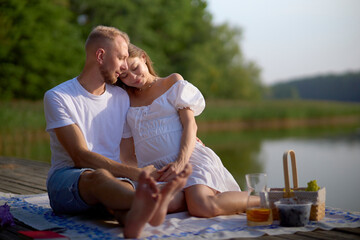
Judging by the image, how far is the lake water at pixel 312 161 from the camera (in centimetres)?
599

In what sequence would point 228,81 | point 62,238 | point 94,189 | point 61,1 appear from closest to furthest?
point 62,238 → point 94,189 → point 61,1 → point 228,81

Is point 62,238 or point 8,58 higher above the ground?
point 8,58

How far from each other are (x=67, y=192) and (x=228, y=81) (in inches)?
1061

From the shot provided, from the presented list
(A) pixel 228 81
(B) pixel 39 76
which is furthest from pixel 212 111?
(A) pixel 228 81

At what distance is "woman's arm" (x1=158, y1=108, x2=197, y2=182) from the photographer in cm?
274

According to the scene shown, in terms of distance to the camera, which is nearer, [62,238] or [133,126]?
[62,238]

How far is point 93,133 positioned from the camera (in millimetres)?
2893

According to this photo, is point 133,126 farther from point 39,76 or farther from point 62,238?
point 39,76

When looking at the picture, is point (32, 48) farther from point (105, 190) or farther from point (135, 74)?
point (105, 190)

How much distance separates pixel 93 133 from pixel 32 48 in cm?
1489

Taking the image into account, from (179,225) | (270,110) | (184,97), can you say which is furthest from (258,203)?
(270,110)

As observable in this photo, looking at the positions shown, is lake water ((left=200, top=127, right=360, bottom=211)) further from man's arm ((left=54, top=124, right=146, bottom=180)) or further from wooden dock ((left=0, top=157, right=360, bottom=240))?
man's arm ((left=54, top=124, right=146, bottom=180))

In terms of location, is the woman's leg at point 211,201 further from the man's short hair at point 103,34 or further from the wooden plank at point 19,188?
the wooden plank at point 19,188

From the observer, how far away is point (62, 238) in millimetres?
2299
